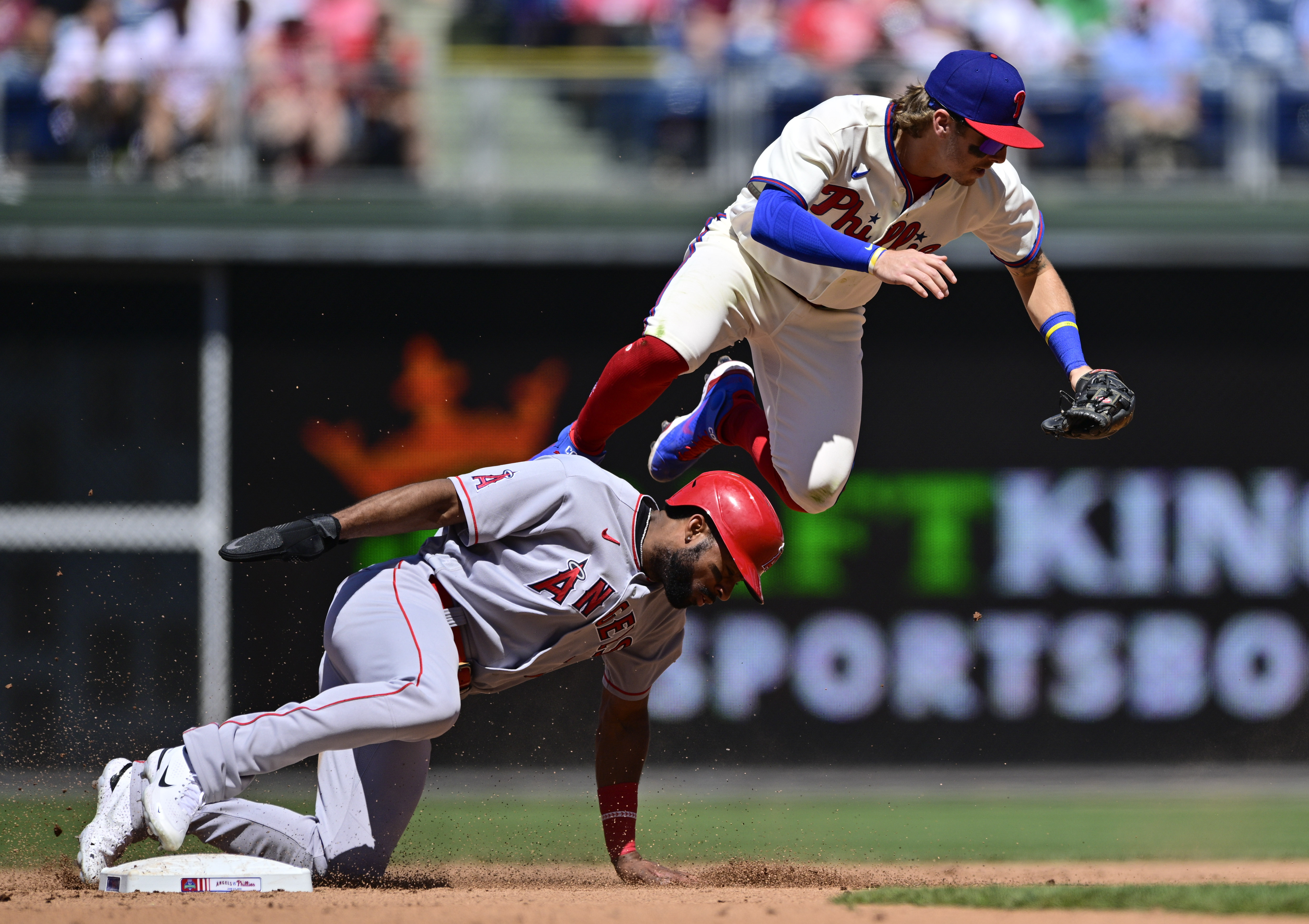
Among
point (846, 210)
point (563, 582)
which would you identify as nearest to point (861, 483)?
point (846, 210)

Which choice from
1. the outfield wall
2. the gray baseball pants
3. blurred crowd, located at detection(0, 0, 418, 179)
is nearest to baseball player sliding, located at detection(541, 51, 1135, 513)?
the gray baseball pants

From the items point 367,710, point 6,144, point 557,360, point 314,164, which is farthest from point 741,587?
point 6,144

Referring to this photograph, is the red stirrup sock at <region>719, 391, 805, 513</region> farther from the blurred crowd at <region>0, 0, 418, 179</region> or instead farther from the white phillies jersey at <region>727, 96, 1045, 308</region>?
the blurred crowd at <region>0, 0, 418, 179</region>

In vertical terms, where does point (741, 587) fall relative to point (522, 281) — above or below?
below

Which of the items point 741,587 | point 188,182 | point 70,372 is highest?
point 188,182

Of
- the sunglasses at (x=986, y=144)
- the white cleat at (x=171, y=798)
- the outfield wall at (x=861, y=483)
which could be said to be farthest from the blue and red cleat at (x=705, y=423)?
the outfield wall at (x=861, y=483)

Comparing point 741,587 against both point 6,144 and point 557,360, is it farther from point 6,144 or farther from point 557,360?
point 6,144

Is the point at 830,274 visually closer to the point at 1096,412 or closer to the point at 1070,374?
the point at 1070,374

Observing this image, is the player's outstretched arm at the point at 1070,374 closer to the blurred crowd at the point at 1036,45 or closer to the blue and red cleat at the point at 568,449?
the blue and red cleat at the point at 568,449
